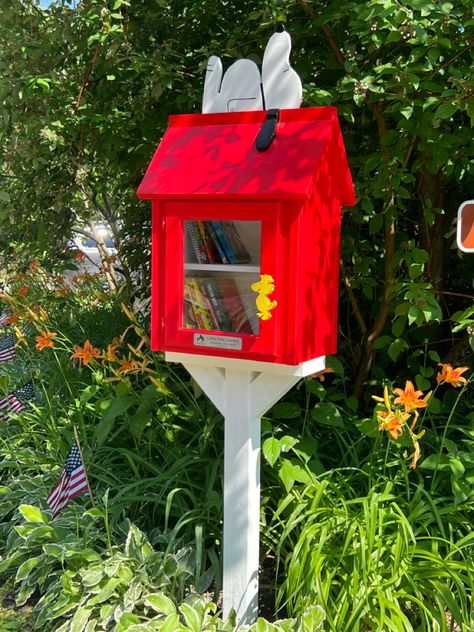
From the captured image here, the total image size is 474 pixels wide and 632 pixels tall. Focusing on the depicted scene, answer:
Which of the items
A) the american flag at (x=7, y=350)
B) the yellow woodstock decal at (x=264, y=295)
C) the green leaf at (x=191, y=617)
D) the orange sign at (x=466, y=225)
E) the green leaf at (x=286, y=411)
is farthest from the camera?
the american flag at (x=7, y=350)

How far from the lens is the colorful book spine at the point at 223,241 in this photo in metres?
2.22

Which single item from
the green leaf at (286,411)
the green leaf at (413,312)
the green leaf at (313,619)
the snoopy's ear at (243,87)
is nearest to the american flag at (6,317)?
the green leaf at (286,411)

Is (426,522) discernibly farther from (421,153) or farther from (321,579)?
(421,153)

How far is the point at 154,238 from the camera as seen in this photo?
2.29m

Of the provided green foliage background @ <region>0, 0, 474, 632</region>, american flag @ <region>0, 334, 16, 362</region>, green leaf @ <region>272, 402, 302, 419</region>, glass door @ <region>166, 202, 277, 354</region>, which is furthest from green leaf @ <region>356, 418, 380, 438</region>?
american flag @ <region>0, 334, 16, 362</region>

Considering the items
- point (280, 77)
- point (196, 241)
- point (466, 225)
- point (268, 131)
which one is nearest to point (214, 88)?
point (280, 77)

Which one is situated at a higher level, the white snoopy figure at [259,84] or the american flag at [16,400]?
the white snoopy figure at [259,84]

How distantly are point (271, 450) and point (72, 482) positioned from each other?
757mm

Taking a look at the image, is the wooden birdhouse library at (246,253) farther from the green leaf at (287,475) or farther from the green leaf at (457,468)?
the green leaf at (457,468)

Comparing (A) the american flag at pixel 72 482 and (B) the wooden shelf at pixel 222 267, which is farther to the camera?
(A) the american flag at pixel 72 482

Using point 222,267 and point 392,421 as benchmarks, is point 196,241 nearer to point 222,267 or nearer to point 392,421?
point 222,267

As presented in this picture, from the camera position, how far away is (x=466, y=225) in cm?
189

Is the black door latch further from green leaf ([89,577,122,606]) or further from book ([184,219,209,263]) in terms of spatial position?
green leaf ([89,577,122,606])

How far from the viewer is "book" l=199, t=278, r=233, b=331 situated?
220 cm
